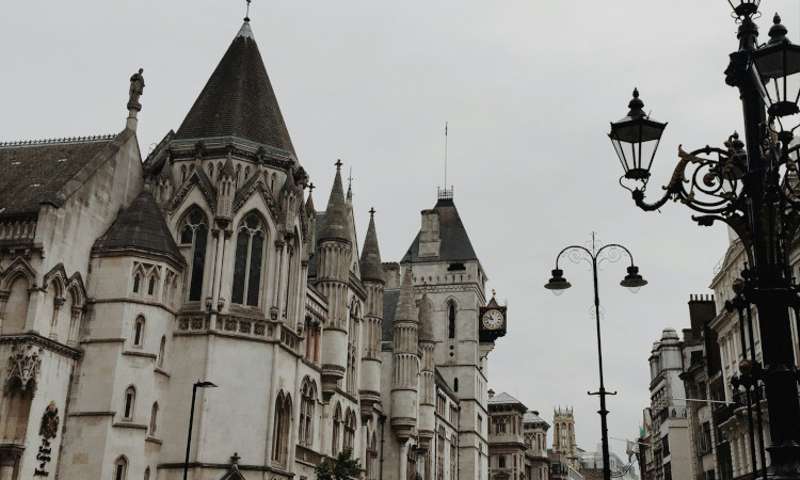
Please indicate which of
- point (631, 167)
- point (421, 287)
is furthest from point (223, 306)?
point (421, 287)

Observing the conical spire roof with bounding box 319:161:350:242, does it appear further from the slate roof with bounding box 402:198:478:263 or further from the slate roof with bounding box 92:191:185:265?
the slate roof with bounding box 402:198:478:263

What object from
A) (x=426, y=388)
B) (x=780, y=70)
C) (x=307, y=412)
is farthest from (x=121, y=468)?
(x=426, y=388)

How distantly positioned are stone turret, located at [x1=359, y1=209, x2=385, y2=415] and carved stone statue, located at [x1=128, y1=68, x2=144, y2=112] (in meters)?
19.7

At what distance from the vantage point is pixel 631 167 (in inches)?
422

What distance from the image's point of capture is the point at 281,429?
120 ft

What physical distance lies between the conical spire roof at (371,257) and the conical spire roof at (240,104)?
14354 mm

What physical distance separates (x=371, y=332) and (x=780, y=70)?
1732 inches

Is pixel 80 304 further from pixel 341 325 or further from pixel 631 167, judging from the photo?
pixel 631 167

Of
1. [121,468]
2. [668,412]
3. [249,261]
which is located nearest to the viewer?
[121,468]

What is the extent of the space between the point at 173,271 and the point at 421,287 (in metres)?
53.2

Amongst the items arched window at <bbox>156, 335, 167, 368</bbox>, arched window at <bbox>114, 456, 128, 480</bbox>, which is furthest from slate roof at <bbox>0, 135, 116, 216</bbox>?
arched window at <bbox>114, 456, 128, 480</bbox>

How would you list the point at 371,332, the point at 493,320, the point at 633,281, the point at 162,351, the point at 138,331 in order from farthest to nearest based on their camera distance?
the point at 493,320
the point at 371,332
the point at 162,351
the point at 138,331
the point at 633,281

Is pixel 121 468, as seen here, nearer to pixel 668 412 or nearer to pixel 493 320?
pixel 493 320

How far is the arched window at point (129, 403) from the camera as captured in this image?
31509mm
